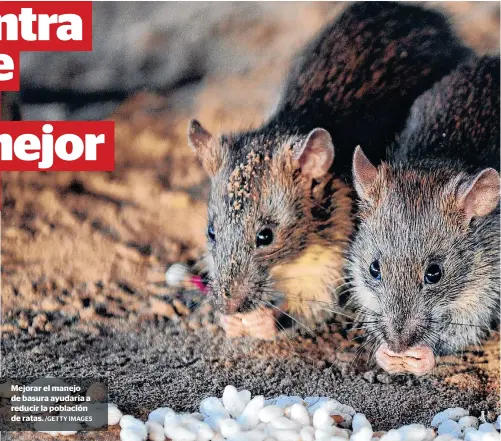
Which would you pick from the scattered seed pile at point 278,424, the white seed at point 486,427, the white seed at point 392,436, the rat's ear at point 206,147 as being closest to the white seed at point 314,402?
the scattered seed pile at point 278,424

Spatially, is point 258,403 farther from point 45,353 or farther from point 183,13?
point 183,13

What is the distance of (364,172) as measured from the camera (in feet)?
8.28

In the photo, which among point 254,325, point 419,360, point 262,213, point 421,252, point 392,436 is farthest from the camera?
point 254,325

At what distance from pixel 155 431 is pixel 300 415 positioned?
15.6 inches

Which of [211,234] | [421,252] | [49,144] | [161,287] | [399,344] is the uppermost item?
[49,144]

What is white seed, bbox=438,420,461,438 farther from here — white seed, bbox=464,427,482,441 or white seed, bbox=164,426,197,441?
white seed, bbox=164,426,197,441

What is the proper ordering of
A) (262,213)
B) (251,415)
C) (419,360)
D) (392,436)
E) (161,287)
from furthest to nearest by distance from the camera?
(161,287) → (262,213) → (419,360) → (251,415) → (392,436)

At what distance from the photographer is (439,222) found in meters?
2.39

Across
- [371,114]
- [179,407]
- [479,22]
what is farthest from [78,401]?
[479,22]

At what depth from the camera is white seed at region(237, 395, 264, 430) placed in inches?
88.0

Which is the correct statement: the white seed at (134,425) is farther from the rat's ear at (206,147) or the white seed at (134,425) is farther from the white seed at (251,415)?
the rat's ear at (206,147)

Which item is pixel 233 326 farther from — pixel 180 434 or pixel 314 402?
pixel 180 434

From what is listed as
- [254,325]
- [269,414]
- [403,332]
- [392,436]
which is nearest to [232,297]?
[254,325]

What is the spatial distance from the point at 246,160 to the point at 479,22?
118cm
